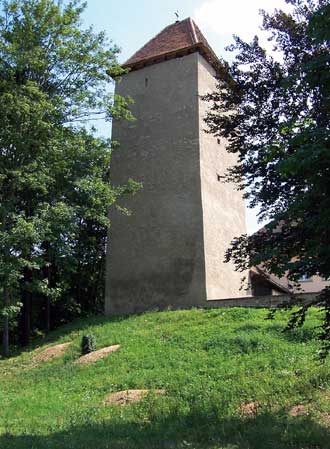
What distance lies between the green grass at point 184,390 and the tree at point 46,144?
4456mm

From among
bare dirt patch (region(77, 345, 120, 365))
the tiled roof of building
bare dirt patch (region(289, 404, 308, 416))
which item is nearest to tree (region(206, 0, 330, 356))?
bare dirt patch (region(289, 404, 308, 416))

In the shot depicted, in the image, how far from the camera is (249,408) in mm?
8336

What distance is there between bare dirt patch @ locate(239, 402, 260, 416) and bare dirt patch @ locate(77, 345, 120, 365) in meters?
6.39

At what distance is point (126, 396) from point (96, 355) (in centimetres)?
466

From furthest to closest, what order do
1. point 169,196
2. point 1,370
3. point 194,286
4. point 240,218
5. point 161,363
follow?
point 240,218, point 169,196, point 194,286, point 1,370, point 161,363

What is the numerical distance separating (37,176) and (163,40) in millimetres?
11117

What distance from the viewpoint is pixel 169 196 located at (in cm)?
2273

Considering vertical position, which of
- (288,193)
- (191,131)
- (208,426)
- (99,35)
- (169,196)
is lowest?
(208,426)

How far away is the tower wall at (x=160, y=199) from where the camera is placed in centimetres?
2177

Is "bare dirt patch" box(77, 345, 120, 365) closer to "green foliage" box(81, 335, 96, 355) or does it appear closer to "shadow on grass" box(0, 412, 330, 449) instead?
"green foliage" box(81, 335, 96, 355)

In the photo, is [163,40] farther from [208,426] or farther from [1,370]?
[208,426]

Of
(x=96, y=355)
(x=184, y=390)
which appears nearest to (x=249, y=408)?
(x=184, y=390)

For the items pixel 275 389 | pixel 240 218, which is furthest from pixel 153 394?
pixel 240 218

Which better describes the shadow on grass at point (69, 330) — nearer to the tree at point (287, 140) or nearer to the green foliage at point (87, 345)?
the green foliage at point (87, 345)
